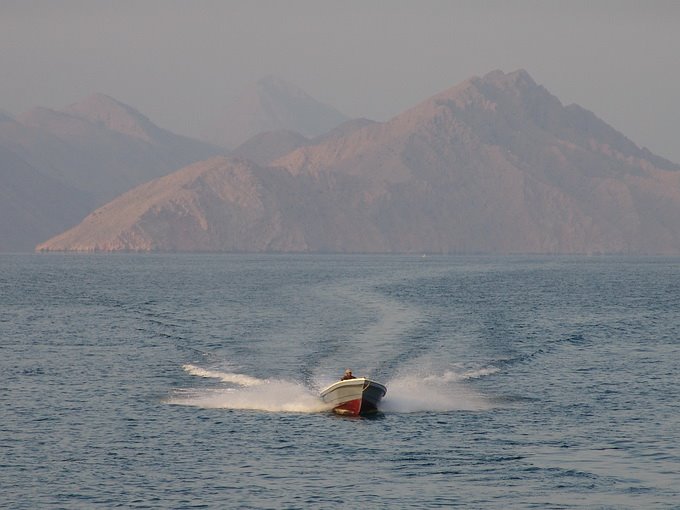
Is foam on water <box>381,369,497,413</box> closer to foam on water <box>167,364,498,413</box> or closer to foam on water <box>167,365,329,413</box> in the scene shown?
foam on water <box>167,364,498,413</box>

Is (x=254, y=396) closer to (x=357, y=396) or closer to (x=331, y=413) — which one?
(x=331, y=413)

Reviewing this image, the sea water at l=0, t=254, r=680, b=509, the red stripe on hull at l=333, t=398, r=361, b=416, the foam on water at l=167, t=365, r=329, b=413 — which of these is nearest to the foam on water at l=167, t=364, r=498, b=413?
the foam on water at l=167, t=365, r=329, b=413

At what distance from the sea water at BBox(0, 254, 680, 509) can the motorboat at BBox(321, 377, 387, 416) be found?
2.65 ft

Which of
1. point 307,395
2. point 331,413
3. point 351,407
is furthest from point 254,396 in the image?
point 351,407

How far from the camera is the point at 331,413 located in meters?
57.2

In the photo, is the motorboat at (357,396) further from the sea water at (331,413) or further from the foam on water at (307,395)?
the foam on water at (307,395)

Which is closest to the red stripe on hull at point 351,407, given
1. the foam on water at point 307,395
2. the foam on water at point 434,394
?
the foam on water at point 307,395

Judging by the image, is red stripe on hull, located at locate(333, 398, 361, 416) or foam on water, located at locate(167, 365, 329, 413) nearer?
red stripe on hull, located at locate(333, 398, 361, 416)

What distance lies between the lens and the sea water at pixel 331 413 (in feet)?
137

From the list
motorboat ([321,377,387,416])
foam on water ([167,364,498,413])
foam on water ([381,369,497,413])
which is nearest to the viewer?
motorboat ([321,377,387,416])

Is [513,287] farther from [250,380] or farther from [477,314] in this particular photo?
[250,380]

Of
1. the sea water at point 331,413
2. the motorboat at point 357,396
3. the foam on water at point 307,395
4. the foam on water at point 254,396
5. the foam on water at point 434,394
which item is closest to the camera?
the sea water at point 331,413

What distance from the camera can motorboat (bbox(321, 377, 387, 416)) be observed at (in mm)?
55750

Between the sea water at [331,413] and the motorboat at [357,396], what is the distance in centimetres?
81
